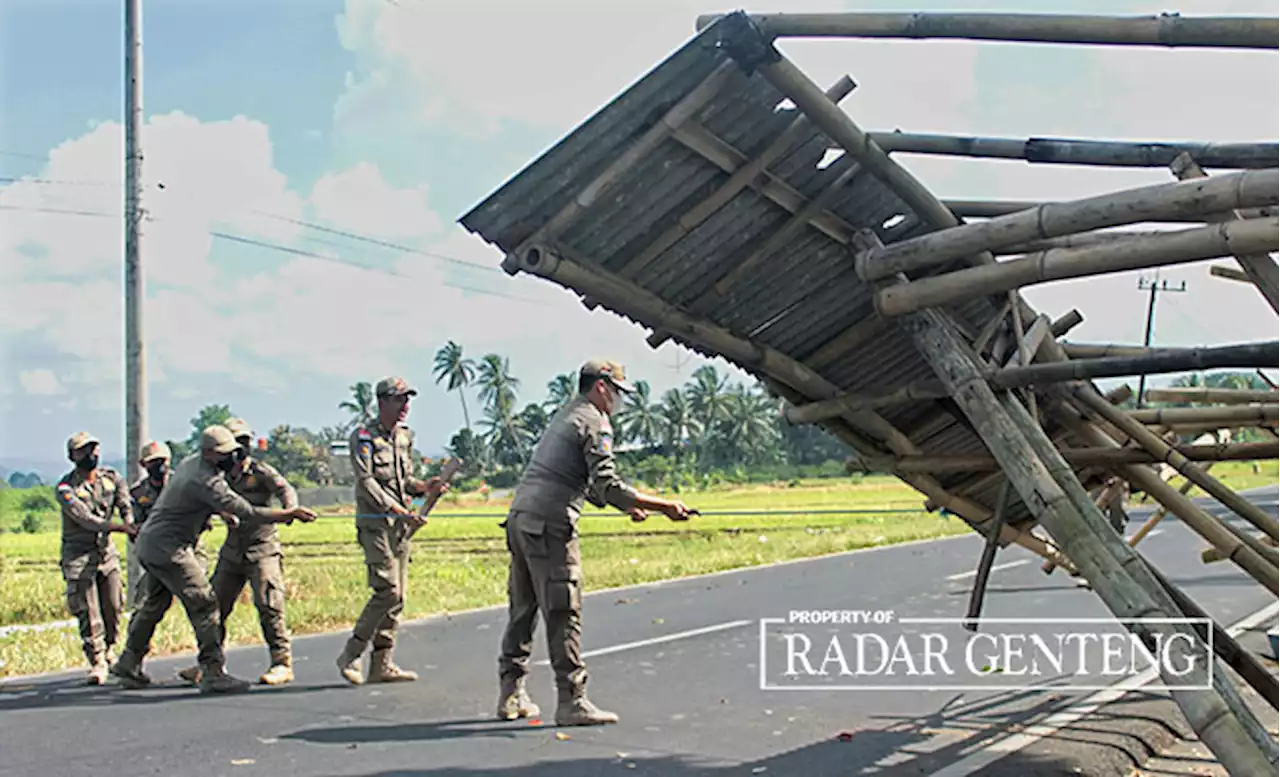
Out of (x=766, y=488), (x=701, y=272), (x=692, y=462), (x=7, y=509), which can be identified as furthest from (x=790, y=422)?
(x=692, y=462)

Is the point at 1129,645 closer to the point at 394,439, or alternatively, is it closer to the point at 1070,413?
the point at 1070,413

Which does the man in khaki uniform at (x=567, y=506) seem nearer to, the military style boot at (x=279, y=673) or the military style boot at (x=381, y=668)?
the military style boot at (x=381, y=668)

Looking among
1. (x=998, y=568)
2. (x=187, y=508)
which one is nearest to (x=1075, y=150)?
(x=187, y=508)

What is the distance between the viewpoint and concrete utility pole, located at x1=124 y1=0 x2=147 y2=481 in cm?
1164

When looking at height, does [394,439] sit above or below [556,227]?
below

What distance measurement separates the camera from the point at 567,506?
684 centimetres

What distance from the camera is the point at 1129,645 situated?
1005 centimetres

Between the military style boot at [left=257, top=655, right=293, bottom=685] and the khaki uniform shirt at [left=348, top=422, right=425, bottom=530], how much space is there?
110 centimetres

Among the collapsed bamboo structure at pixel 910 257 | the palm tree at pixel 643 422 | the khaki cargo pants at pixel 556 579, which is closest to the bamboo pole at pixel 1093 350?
the collapsed bamboo structure at pixel 910 257

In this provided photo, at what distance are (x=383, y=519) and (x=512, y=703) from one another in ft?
5.91

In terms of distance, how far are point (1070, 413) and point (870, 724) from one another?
7.61 ft

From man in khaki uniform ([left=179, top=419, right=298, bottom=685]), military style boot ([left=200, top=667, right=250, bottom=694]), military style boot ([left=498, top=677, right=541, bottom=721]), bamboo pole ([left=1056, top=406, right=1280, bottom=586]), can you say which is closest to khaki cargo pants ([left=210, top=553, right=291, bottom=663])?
man in khaki uniform ([left=179, top=419, right=298, bottom=685])

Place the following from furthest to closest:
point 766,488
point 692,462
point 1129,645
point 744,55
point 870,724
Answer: point 692,462, point 766,488, point 1129,645, point 870,724, point 744,55

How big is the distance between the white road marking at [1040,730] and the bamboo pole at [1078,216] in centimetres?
247
